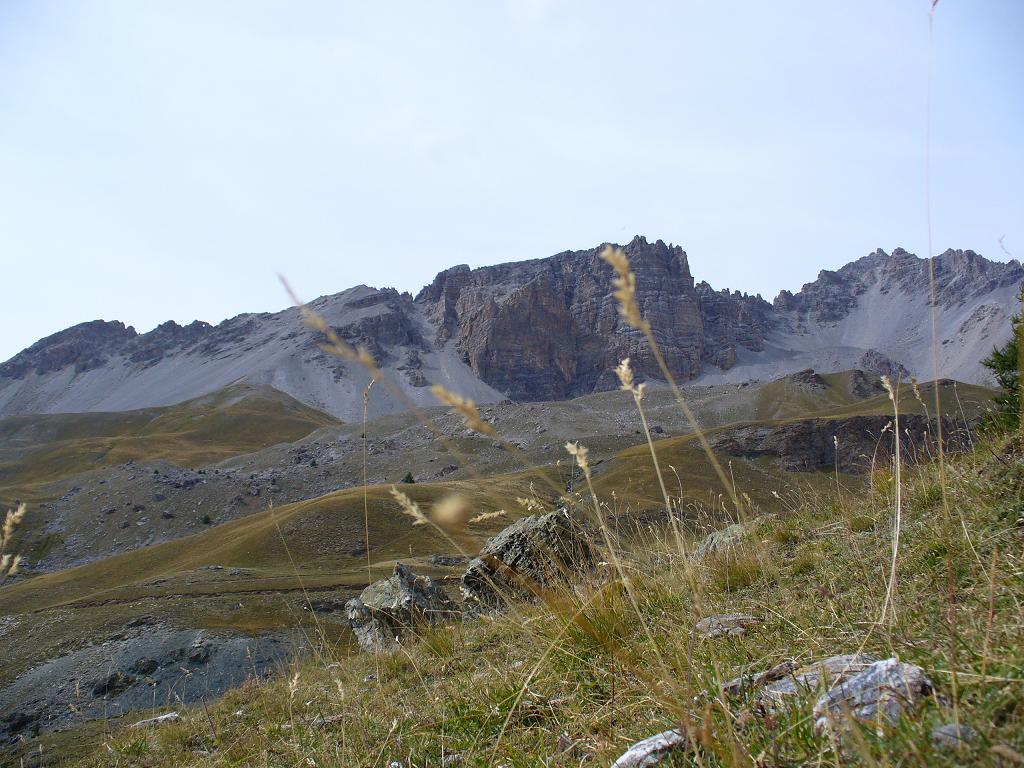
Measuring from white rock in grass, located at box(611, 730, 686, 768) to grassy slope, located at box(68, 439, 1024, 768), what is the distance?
5 centimetres

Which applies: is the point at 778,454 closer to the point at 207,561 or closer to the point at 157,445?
the point at 207,561

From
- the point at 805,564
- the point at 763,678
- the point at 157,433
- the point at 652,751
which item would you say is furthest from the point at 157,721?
the point at 157,433

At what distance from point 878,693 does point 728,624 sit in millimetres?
1748

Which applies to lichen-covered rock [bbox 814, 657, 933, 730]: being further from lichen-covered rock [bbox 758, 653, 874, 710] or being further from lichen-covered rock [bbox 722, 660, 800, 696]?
lichen-covered rock [bbox 722, 660, 800, 696]

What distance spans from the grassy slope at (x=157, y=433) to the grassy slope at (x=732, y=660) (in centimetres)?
12764

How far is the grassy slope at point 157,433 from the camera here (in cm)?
11944

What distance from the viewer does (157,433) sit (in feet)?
487

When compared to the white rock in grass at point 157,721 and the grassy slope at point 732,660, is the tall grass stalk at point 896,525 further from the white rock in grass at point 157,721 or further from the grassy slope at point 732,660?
the white rock in grass at point 157,721

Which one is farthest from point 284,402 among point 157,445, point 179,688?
point 179,688

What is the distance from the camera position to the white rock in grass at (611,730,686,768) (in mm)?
1950

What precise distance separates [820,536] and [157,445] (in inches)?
5791

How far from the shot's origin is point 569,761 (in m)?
2.36

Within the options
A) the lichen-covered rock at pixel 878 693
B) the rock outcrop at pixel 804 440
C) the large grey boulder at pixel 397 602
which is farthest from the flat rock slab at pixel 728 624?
the rock outcrop at pixel 804 440

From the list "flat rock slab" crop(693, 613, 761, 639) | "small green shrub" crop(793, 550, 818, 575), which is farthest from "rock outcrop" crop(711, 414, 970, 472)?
"flat rock slab" crop(693, 613, 761, 639)
